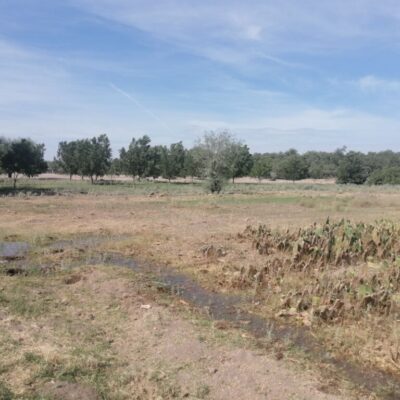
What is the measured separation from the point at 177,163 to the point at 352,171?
1385 inches

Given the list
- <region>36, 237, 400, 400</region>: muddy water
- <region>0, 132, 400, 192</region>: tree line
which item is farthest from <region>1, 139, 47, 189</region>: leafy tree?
<region>36, 237, 400, 400</region>: muddy water

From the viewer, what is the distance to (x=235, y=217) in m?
22.8

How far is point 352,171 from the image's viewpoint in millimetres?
91938

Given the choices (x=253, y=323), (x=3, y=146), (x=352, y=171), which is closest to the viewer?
(x=253, y=323)

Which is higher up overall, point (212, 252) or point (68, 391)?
point (212, 252)

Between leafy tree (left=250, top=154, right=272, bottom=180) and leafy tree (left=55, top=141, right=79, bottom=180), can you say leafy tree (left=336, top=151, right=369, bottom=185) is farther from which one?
leafy tree (left=55, top=141, right=79, bottom=180)

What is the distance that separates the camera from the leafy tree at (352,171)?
9188cm

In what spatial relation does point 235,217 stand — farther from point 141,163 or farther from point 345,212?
point 141,163

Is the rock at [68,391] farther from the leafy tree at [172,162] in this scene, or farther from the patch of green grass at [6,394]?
the leafy tree at [172,162]

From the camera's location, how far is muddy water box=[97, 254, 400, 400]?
572 cm

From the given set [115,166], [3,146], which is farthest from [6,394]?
[115,166]

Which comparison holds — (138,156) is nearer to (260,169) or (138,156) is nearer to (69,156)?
(69,156)

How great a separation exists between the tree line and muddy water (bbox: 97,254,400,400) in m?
31.0

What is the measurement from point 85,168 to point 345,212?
164ft
